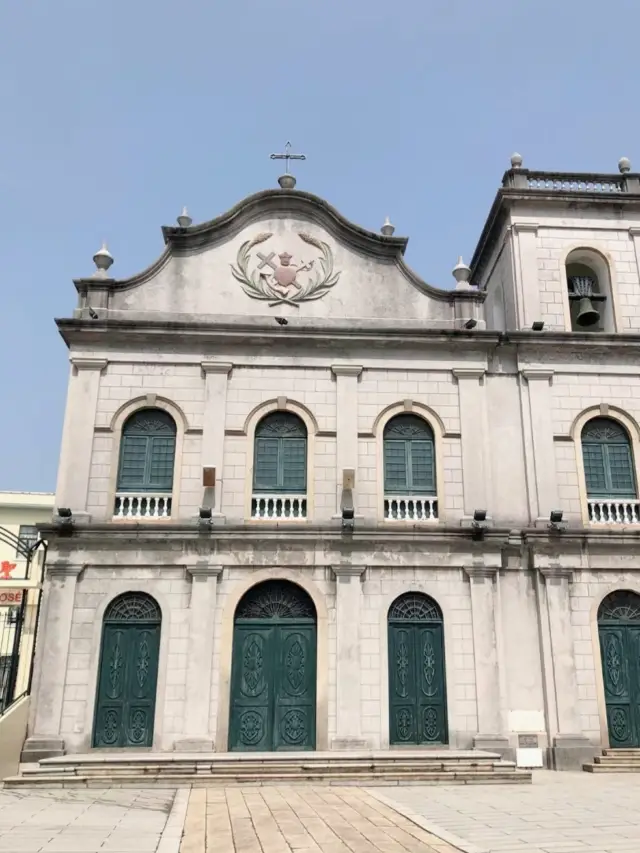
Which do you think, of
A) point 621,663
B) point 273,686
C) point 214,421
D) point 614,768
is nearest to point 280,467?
point 214,421

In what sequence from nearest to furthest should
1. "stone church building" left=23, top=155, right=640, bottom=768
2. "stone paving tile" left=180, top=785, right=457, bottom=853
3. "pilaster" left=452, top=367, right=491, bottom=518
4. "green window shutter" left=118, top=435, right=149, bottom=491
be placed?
"stone paving tile" left=180, top=785, right=457, bottom=853, "stone church building" left=23, top=155, right=640, bottom=768, "green window shutter" left=118, top=435, right=149, bottom=491, "pilaster" left=452, top=367, right=491, bottom=518

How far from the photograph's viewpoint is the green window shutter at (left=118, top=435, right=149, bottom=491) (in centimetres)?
1449

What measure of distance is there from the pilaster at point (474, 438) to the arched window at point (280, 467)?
10.2 feet

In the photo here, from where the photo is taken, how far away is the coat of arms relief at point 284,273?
51.9 feet

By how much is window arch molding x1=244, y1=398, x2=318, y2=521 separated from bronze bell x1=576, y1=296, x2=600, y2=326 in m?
6.31

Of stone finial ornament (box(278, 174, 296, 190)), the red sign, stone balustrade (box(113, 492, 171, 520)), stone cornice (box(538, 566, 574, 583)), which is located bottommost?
stone cornice (box(538, 566, 574, 583))

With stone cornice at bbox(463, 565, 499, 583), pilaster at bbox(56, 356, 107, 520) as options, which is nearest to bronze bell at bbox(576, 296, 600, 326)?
stone cornice at bbox(463, 565, 499, 583)

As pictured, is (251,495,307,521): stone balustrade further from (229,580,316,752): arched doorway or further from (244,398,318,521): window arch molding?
(229,580,316,752): arched doorway

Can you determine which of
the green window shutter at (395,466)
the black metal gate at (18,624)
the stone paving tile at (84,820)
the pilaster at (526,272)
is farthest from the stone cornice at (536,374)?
the stone paving tile at (84,820)

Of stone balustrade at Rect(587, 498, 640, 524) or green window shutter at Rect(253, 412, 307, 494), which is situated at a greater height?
green window shutter at Rect(253, 412, 307, 494)

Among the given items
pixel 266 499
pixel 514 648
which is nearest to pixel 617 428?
pixel 514 648

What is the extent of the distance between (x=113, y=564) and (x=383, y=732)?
5.59 metres

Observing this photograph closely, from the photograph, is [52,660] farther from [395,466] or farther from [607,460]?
[607,460]

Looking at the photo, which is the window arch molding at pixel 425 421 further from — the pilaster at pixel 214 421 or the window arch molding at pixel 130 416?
the window arch molding at pixel 130 416
